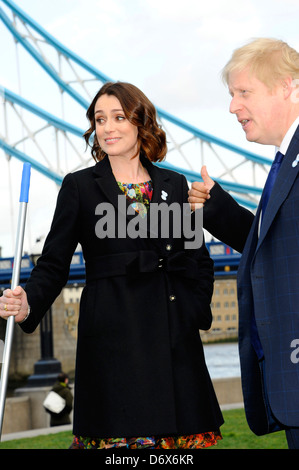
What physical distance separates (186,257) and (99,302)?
350mm

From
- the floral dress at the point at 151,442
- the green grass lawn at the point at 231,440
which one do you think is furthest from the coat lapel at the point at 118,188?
the green grass lawn at the point at 231,440

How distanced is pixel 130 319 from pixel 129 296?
0.26ft

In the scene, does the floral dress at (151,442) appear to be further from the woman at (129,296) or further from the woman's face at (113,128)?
the woman's face at (113,128)

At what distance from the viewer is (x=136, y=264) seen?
8.46 ft

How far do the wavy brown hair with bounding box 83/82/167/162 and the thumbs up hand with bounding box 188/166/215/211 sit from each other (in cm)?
20

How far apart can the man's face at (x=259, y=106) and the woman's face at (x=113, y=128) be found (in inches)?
17.2

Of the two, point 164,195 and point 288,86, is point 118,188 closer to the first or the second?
point 164,195

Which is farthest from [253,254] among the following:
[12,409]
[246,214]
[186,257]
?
[12,409]

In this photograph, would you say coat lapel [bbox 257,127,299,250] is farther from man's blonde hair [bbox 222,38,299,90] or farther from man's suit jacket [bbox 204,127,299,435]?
man's blonde hair [bbox 222,38,299,90]

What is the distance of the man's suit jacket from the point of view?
2.16 metres

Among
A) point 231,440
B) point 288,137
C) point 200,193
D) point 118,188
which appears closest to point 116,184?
A: point 118,188

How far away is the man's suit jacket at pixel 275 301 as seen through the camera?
2.16 metres

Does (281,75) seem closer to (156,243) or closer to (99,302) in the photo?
(156,243)
